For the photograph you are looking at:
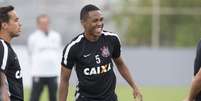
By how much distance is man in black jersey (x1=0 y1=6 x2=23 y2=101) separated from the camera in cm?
886

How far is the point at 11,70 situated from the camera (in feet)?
29.7

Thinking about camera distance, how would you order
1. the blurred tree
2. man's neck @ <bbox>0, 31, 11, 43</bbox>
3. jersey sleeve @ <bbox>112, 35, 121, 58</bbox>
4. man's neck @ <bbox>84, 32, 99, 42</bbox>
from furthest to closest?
the blurred tree < jersey sleeve @ <bbox>112, 35, 121, 58</bbox> < man's neck @ <bbox>84, 32, 99, 42</bbox> < man's neck @ <bbox>0, 31, 11, 43</bbox>

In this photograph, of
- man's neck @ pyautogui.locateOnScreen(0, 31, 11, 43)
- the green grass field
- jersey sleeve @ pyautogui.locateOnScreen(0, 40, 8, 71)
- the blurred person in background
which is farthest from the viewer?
the green grass field

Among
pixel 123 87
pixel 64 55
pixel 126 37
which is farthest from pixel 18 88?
pixel 126 37

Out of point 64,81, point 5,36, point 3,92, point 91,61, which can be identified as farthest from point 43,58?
point 3,92

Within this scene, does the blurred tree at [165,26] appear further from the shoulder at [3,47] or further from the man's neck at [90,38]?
the shoulder at [3,47]

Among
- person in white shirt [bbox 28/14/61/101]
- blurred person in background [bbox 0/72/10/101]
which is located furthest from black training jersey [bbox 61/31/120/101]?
person in white shirt [bbox 28/14/61/101]

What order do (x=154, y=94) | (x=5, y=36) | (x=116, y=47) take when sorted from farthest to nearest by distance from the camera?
(x=154, y=94), (x=116, y=47), (x=5, y=36)

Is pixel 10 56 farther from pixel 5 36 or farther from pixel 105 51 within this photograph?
pixel 105 51

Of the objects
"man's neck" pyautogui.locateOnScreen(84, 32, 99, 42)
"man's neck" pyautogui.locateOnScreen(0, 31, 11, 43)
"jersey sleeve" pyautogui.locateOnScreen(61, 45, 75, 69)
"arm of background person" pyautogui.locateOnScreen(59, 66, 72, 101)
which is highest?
"man's neck" pyautogui.locateOnScreen(0, 31, 11, 43)

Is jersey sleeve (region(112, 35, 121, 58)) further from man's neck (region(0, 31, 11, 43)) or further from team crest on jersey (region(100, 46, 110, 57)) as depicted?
man's neck (region(0, 31, 11, 43))

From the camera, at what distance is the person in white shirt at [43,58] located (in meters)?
16.2

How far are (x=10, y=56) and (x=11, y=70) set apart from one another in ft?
0.60

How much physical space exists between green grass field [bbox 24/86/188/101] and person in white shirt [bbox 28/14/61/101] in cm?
218
